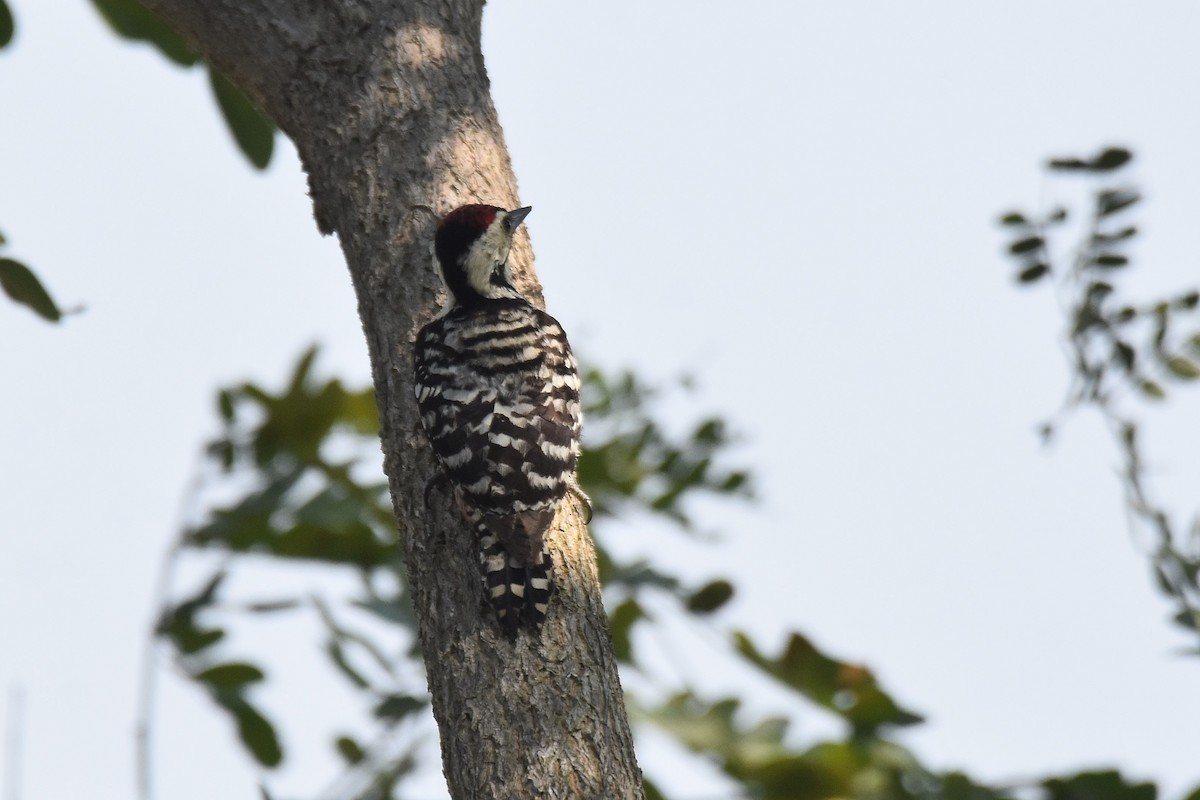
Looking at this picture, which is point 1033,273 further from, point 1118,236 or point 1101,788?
point 1101,788

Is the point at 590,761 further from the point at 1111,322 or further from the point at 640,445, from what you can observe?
the point at 640,445

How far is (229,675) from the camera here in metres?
4.24

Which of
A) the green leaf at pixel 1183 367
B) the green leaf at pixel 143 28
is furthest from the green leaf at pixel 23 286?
the green leaf at pixel 1183 367

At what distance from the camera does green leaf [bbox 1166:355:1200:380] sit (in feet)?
13.6

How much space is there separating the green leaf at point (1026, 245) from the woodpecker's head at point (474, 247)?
1.50 metres

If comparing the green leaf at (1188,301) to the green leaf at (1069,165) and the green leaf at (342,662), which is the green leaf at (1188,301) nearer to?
the green leaf at (1069,165)

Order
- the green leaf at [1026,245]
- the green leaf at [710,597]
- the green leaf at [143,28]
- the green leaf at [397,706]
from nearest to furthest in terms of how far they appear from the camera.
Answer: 1. the green leaf at [710,597]
2. the green leaf at [1026,245]
3. the green leaf at [397,706]
4. the green leaf at [143,28]

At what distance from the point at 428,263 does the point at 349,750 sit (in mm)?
1735

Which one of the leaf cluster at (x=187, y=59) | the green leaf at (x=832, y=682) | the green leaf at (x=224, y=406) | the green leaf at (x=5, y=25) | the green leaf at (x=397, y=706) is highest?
the leaf cluster at (x=187, y=59)

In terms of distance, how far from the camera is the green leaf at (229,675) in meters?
4.23

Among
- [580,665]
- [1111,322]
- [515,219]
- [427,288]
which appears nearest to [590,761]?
[580,665]

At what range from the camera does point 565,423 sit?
402cm

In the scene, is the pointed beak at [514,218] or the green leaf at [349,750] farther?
the green leaf at [349,750]

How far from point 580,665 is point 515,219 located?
1.61 metres
